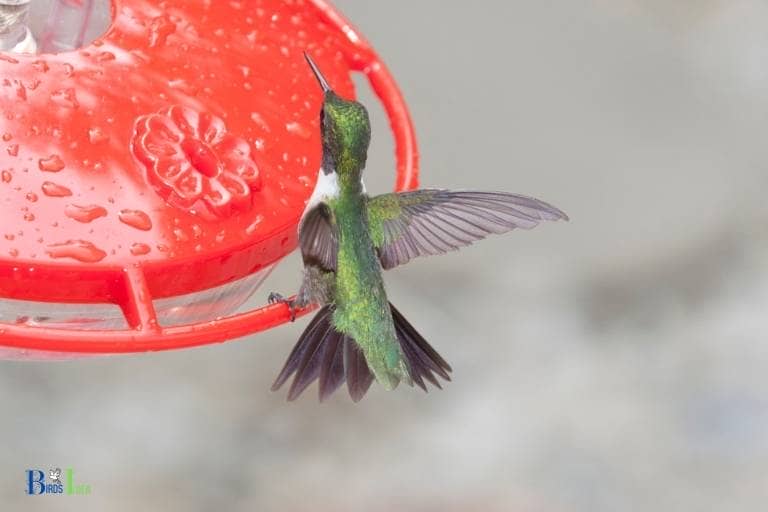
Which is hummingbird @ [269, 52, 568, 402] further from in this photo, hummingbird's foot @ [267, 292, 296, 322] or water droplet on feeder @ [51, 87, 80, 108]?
water droplet on feeder @ [51, 87, 80, 108]

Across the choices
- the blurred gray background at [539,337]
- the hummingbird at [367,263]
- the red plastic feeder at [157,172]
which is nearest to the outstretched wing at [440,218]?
the hummingbird at [367,263]

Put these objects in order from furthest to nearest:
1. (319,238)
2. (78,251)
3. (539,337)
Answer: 1. (539,337)
2. (319,238)
3. (78,251)

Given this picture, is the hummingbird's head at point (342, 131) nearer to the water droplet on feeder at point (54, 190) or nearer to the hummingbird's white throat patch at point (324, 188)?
the hummingbird's white throat patch at point (324, 188)

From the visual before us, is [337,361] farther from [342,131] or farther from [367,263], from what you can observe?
[342,131]

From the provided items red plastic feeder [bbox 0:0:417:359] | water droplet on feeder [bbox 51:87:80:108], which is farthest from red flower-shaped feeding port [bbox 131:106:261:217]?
water droplet on feeder [bbox 51:87:80:108]

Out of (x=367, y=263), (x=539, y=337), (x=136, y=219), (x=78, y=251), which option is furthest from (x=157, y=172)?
(x=539, y=337)

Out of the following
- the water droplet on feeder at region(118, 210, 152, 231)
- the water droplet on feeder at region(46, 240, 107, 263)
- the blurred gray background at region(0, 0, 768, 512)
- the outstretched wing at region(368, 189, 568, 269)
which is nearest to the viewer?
the water droplet on feeder at region(46, 240, 107, 263)
